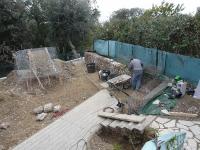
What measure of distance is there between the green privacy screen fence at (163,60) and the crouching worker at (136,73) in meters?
1.19

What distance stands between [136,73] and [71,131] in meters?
4.76

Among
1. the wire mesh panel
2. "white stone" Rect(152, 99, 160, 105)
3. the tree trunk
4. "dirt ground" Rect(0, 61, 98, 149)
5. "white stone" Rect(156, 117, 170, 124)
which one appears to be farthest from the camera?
the tree trunk

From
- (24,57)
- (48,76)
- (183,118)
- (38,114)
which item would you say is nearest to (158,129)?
(183,118)

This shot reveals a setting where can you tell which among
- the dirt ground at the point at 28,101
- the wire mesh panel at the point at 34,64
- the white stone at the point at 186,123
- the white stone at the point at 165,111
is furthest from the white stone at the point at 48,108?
the white stone at the point at 186,123

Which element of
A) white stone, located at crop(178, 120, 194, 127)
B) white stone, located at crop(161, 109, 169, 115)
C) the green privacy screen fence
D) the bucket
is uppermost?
the green privacy screen fence

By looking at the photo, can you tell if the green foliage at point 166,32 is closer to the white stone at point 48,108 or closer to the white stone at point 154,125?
the white stone at point 154,125

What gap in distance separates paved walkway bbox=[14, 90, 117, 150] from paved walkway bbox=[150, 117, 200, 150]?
6.82 ft

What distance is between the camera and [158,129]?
753 cm

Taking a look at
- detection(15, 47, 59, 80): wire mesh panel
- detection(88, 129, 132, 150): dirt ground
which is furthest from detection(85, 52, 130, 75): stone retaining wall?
detection(88, 129, 132, 150): dirt ground

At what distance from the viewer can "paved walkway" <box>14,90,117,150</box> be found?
24.8ft

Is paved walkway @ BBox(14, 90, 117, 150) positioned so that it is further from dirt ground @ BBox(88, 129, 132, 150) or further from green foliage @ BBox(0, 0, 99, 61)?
green foliage @ BBox(0, 0, 99, 61)

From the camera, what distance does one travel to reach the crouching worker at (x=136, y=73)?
38.0 feet

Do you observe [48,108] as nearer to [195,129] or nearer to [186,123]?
[186,123]

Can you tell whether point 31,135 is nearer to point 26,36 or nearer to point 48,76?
point 48,76
